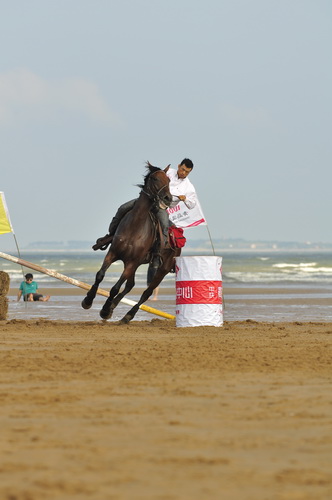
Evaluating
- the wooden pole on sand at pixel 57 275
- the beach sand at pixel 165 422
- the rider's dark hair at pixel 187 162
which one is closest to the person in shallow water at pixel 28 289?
the wooden pole on sand at pixel 57 275

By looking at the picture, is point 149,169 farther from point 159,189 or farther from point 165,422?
point 165,422

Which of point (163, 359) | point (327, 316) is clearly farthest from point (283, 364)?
point (327, 316)

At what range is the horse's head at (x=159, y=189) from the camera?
14.0 m

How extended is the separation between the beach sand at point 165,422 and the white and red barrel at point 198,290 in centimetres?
330

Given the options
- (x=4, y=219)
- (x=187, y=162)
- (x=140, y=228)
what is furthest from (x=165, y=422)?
(x=4, y=219)

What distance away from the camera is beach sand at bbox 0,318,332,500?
4.16m

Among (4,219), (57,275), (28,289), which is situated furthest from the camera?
(28,289)

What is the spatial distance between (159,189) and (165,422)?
8.58 meters

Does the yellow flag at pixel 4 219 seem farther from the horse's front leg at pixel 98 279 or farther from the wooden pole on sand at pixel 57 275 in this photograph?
the horse's front leg at pixel 98 279

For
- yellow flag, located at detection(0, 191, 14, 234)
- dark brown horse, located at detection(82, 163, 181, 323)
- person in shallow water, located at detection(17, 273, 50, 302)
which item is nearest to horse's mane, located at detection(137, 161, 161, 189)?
dark brown horse, located at detection(82, 163, 181, 323)

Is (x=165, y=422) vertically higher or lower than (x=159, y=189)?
lower

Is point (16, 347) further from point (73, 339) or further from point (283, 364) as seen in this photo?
point (283, 364)

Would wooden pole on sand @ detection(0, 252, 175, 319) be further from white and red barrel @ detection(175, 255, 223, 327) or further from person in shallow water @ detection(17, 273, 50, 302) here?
person in shallow water @ detection(17, 273, 50, 302)

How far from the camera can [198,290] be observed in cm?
1395
